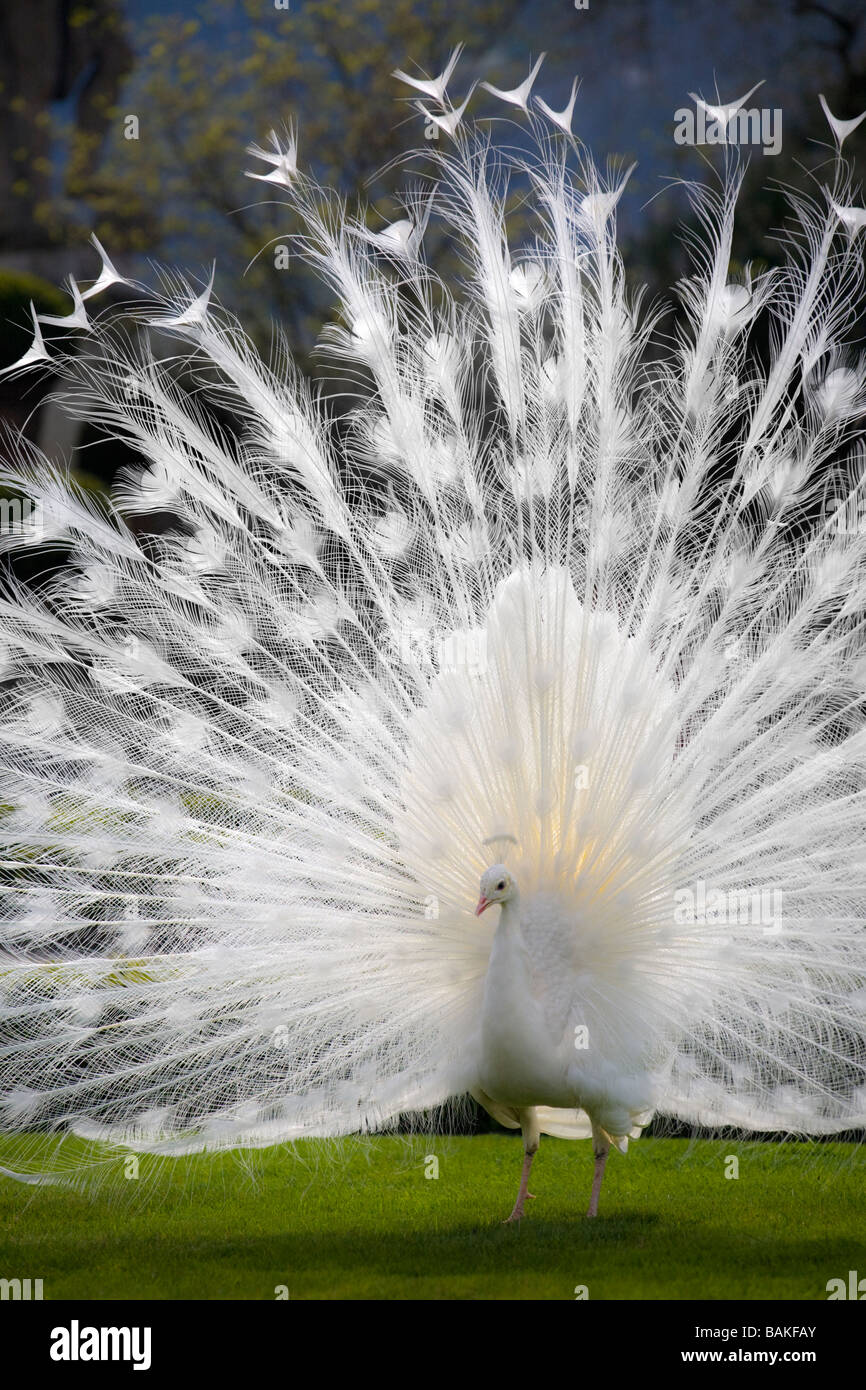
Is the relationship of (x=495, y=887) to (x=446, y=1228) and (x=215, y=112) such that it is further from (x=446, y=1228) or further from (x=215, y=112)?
(x=215, y=112)

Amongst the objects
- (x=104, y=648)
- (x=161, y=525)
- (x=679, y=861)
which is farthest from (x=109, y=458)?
(x=679, y=861)

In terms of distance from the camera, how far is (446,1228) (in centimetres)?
469

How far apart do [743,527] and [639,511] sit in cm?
35

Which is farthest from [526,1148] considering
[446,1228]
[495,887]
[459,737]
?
[459,737]

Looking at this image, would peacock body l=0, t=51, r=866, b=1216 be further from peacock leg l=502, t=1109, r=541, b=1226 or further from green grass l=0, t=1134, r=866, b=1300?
green grass l=0, t=1134, r=866, b=1300

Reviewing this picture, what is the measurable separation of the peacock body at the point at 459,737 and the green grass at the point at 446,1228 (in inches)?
13.7

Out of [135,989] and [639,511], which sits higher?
[639,511]

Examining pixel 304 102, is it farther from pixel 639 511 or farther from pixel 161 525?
pixel 639 511

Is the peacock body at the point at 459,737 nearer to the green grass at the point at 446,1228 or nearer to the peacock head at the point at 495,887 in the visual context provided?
the peacock head at the point at 495,887

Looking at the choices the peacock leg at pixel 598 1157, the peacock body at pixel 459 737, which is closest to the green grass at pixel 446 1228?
the peacock leg at pixel 598 1157

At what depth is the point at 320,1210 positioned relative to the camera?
16.7 feet

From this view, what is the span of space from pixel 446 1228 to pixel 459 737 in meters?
1.61

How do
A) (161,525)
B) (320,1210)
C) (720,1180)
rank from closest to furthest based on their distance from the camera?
(320,1210)
(720,1180)
(161,525)

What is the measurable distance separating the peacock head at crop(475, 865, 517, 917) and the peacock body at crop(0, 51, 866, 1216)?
3 cm
